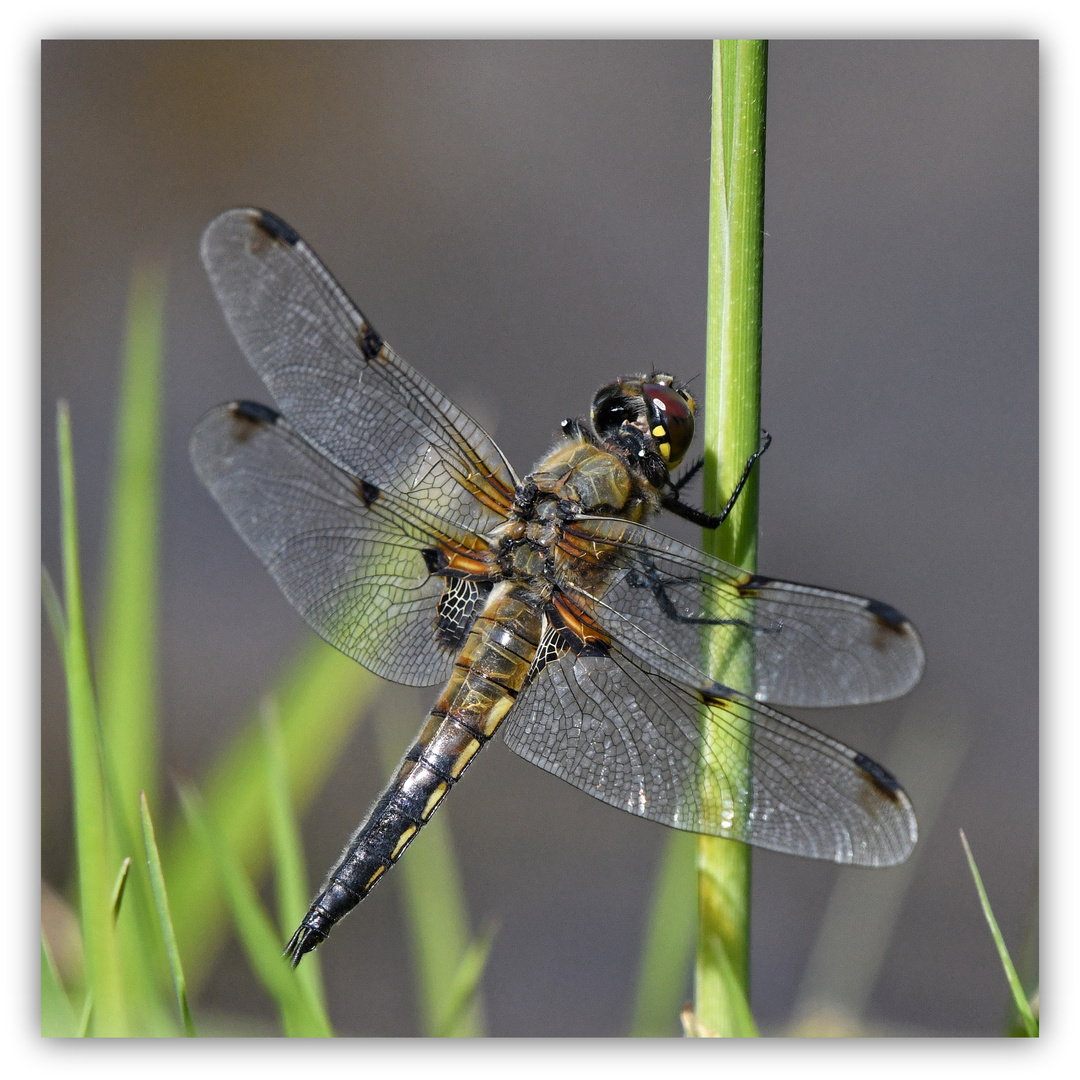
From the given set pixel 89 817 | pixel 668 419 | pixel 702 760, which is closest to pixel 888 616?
pixel 702 760

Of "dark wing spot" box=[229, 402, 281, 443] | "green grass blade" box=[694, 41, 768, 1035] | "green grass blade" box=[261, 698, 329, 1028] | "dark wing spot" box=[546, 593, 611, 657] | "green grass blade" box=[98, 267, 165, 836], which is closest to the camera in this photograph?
"green grass blade" box=[694, 41, 768, 1035]

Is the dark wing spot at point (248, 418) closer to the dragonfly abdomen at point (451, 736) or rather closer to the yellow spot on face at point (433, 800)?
the dragonfly abdomen at point (451, 736)

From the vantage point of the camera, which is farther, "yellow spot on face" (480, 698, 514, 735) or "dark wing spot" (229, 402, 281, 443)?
"dark wing spot" (229, 402, 281, 443)

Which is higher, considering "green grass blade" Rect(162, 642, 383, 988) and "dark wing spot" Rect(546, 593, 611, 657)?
"dark wing spot" Rect(546, 593, 611, 657)

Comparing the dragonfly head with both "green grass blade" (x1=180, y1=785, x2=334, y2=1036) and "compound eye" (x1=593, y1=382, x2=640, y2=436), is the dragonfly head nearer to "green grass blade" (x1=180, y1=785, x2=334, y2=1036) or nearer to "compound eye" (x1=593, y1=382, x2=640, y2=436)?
"compound eye" (x1=593, y1=382, x2=640, y2=436)

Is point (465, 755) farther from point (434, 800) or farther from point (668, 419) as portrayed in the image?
point (668, 419)

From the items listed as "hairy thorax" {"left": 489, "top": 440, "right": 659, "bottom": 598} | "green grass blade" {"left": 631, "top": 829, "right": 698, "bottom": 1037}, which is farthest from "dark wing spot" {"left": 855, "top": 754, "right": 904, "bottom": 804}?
"hairy thorax" {"left": 489, "top": 440, "right": 659, "bottom": 598}
